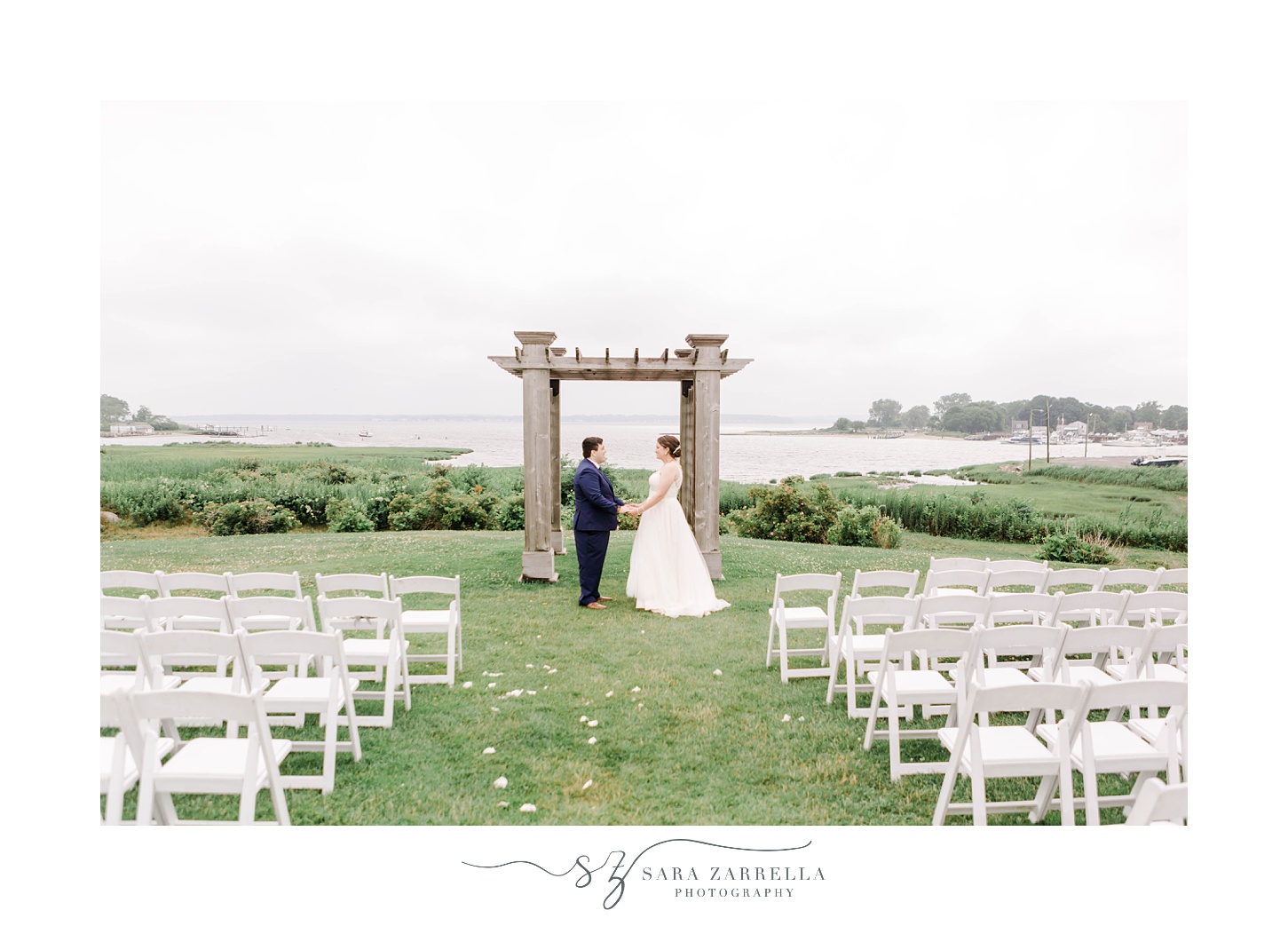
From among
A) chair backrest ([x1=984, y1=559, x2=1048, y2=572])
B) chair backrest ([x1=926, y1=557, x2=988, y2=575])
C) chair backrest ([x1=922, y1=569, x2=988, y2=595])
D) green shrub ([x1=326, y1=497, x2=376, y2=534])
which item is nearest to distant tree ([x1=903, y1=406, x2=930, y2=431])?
chair backrest ([x1=926, y1=557, x2=988, y2=575])

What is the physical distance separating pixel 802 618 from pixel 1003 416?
27.4 ft

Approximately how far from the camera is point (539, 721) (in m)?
3.85

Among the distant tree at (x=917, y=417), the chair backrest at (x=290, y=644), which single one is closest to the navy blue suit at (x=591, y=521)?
the chair backrest at (x=290, y=644)

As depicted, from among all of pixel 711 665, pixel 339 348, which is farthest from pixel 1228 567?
pixel 339 348

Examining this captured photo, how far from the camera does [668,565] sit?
6.71 meters

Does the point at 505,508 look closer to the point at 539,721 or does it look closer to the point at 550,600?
the point at 550,600

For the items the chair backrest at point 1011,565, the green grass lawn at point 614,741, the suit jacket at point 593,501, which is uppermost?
the suit jacket at point 593,501

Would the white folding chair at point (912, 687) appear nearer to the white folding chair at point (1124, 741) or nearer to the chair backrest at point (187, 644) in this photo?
the white folding chair at point (1124, 741)

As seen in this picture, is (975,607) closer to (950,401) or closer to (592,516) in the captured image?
(592,516)

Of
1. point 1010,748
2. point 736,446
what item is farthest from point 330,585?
point 736,446

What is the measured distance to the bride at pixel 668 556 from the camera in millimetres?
6629

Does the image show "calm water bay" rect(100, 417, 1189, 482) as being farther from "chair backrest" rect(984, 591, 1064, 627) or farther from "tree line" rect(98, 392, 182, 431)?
"chair backrest" rect(984, 591, 1064, 627)

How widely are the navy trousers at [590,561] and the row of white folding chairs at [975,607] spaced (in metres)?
2.18

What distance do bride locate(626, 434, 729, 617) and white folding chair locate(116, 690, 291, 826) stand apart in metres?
4.21
